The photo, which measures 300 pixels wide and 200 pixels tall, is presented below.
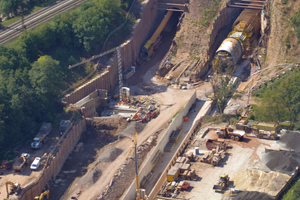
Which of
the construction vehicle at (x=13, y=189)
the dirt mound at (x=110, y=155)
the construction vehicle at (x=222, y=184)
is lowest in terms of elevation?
the dirt mound at (x=110, y=155)

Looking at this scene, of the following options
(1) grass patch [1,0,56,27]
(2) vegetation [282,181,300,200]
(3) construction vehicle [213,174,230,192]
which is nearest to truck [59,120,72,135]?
(3) construction vehicle [213,174,230,192]

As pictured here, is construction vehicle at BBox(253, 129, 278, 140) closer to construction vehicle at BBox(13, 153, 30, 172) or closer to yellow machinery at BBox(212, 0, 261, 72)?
yellow machinery at BBox(212, 0, 261, 72)

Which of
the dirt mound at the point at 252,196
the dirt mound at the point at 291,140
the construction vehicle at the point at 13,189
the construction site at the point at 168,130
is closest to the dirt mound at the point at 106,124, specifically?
the construction site at the point at 168,130

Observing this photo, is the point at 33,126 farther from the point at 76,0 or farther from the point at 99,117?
the point at 76,0

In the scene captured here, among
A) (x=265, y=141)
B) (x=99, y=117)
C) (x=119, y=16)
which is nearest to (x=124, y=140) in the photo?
(x=99, y=117)

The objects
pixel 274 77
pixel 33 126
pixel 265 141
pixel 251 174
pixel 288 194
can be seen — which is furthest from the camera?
pixel 274 77

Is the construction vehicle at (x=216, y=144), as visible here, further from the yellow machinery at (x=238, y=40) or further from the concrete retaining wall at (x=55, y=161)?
the yellow machinery at (x=238, y=40)

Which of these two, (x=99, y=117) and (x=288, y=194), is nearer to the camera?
(x=288, y=194)
